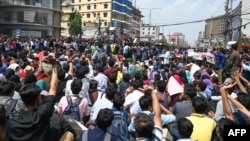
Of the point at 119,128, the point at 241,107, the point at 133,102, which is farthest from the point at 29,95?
the point at 241,107

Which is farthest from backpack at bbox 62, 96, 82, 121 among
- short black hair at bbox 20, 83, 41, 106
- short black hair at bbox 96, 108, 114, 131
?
short black hair at bbox 20, 83, 41, 106

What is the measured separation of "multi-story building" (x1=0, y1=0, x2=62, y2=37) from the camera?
5534 cm

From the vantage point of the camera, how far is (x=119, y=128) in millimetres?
4949

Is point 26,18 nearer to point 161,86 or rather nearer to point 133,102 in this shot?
point 161,86

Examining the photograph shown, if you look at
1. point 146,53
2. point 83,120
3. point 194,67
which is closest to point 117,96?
point 83,120

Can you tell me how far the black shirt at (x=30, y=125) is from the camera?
3.84 m

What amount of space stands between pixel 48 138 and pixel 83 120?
1.94 m

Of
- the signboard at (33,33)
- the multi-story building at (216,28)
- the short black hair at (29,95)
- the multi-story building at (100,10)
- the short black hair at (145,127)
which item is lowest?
the short black hair at (145,127)

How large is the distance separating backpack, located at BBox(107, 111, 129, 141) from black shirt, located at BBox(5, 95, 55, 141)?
1101 millimetres

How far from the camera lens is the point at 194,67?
1259cm

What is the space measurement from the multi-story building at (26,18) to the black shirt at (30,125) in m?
52.1

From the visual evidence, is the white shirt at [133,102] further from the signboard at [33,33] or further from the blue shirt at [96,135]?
the signboard at [33,33]

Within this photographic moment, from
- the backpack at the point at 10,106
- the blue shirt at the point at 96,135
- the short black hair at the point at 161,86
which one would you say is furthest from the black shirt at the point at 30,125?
the short black hair at the point at 161,86

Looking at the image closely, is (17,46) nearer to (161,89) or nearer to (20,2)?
(161,89)
